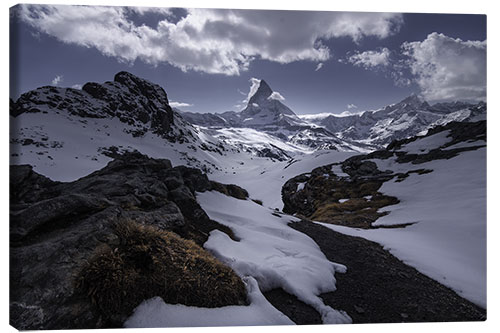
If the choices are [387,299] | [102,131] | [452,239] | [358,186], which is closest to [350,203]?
[358,186]

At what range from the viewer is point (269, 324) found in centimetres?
458

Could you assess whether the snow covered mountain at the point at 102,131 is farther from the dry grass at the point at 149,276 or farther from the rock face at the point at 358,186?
the dry grass at the point at 149,276

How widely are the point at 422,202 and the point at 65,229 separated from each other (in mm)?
21552

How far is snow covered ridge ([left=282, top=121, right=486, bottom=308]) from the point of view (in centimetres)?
766

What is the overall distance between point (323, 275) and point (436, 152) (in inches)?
1293

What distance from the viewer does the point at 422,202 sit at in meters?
17.1

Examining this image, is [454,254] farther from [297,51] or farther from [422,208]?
[297,51]

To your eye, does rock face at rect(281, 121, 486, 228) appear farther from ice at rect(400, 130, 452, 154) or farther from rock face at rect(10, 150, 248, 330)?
rock face at rect(10, 150, 248, 330)

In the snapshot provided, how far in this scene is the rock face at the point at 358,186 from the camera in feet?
67.1

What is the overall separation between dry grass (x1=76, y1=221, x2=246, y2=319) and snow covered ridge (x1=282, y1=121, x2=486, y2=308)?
7118 mm


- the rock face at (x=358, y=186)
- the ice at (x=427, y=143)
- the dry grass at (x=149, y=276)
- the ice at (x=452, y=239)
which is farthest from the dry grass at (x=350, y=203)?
the dry grass at (x=149, y=276)

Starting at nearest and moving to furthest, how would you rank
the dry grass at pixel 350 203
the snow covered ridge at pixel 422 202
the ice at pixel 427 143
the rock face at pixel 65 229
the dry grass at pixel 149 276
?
the rock face at pixel 65 229
the dry grass at pixel 149 276
the snow covered ridge at pixel 422 202
the dry grass at pixel 350 203
the ice at pixel 427 143

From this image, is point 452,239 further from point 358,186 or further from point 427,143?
point 427,143

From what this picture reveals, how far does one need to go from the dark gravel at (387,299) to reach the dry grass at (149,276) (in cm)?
143
